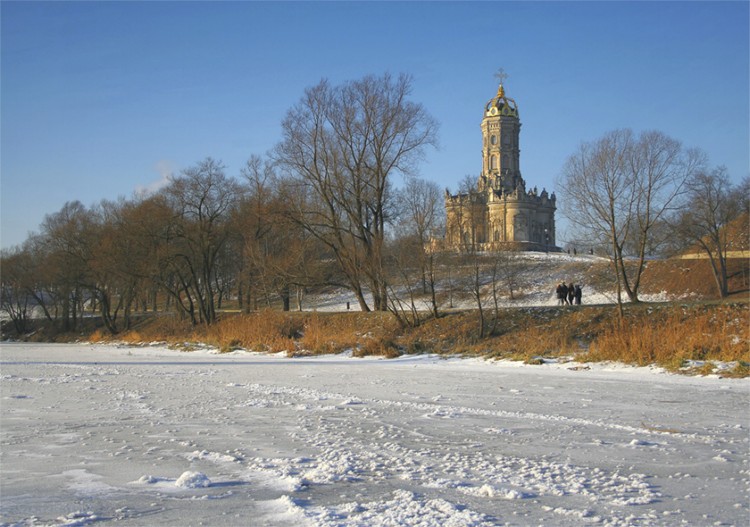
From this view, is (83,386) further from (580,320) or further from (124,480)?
(580,320)

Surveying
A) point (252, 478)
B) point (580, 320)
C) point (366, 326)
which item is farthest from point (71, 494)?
point (366, 326)

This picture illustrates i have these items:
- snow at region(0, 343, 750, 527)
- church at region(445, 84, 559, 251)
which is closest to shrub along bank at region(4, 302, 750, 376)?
snow at region(0, 343, 750, 527)

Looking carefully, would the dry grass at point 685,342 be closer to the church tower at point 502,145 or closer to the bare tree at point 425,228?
the bare tree at point 425,228

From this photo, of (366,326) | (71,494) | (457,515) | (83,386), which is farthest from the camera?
(366,326)

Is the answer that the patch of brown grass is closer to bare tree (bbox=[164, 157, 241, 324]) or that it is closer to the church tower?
bare tree (bbox=[164, 157, 241, 324])

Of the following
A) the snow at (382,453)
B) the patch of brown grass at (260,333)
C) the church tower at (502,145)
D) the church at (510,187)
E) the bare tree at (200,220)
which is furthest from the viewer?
the church tower at (502,145)

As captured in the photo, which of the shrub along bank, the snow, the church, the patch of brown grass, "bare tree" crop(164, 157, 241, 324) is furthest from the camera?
the church

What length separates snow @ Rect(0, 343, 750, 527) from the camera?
18.7ft

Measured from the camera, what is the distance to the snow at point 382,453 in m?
5.70

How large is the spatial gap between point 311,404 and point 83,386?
618 cm

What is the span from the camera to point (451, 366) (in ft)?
63.7

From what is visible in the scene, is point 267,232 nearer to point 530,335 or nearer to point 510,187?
point 530,335

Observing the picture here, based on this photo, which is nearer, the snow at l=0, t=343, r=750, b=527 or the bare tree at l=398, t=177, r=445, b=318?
the snow at l=0, t=343, r=750, b=527

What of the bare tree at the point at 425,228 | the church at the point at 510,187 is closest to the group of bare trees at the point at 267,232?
the bare tree at the point at 425,228
